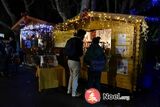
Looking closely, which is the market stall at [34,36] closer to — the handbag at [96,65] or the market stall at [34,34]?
the market stall at [34,34]

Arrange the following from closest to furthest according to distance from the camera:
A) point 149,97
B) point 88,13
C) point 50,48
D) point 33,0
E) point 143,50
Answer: point 149,97
point 143,50
point 88,13
point 50,48
point 33,0

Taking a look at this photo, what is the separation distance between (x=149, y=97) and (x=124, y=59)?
1731 millimetres

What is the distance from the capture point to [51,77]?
37.8 ft

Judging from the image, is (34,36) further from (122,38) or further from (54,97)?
(54,97)

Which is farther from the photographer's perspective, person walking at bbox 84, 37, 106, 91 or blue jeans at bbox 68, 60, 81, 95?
blue jeans at bbox 68, 60, 81, 95

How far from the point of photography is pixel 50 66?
38.4 feet

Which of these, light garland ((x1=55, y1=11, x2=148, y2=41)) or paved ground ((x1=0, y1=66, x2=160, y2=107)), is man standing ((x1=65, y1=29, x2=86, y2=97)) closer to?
paved ground ((x1=0, y1=66, x2=160, y2=107))

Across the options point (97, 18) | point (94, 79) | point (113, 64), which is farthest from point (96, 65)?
point (97, 18)

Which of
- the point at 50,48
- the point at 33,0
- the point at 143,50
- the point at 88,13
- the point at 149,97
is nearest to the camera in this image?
the point at 149,97

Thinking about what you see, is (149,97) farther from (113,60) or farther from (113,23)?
(113,23)

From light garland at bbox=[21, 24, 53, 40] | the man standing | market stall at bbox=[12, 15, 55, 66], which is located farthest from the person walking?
light garland at bbox=[21, 24, 53, 40]

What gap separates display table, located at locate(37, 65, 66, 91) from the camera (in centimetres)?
1128

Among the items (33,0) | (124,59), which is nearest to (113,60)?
(124,59)

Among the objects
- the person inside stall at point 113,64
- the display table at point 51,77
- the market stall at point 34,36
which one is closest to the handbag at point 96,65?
the person inside stall at point 113,64
